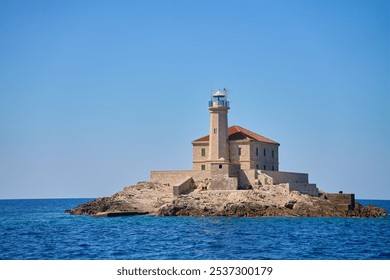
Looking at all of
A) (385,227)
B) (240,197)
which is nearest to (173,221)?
(240,197)

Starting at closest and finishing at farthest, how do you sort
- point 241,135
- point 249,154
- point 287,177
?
point 249,154 → point 287,177 → point 241,135

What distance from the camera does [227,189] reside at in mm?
47406

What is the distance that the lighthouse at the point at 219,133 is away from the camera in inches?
1971

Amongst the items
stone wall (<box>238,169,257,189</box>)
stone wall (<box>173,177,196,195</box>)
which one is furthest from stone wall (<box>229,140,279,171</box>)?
stone wall (<box>173,177,196,195</box>)

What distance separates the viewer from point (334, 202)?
49.6m

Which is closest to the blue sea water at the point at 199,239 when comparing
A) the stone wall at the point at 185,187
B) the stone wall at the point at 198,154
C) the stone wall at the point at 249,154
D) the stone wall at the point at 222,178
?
the stone wall at the point at 185,187

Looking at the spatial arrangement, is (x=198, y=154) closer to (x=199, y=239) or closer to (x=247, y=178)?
(x=247, y=178)

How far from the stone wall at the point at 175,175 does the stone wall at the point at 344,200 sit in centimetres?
886

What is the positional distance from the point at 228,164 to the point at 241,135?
425cm

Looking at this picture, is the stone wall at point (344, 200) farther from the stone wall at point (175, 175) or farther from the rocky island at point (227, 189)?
the stone wall at point (175, 175)

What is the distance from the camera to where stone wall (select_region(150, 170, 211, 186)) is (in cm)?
4947

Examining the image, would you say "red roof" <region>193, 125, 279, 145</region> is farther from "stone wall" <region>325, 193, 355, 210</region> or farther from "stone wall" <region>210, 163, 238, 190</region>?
"stone wall" <region>325, 193, 355, 210</region>

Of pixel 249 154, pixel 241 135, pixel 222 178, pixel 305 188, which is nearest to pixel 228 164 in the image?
pixel 222 178
